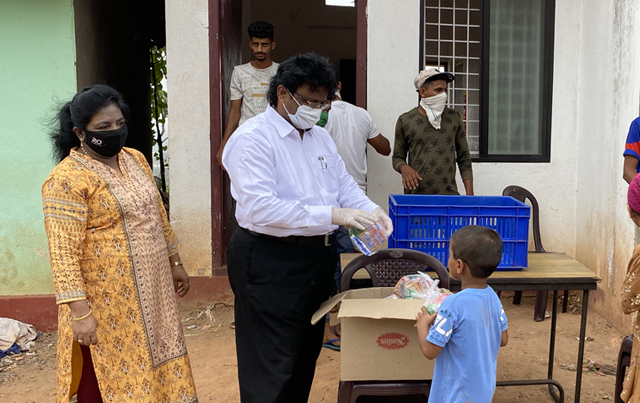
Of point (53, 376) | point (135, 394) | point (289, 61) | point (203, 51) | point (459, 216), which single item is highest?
point (203, 51)

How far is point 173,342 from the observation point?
9.41ft

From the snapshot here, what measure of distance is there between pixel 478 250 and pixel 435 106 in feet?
8.58

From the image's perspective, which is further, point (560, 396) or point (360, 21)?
point (360, 21)

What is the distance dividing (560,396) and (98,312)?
9.13ft

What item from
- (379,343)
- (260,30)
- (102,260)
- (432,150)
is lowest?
(379,343)

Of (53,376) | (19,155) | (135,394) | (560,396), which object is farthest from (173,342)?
(19,155)

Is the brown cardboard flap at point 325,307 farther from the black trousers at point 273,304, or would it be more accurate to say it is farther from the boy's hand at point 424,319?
the boy's hand at point 424,319

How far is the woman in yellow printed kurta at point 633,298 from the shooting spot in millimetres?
2529

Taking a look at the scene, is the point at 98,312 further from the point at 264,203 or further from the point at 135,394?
the point at 264,203

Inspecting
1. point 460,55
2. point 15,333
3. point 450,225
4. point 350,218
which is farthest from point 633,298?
point 15,333

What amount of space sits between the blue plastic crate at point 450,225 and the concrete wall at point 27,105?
3.36m

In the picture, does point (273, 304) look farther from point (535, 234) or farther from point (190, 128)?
point (535, 234)

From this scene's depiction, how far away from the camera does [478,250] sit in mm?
2197

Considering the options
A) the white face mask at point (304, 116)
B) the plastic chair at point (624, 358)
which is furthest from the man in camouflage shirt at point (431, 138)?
the white face mask at point (304, 116)
